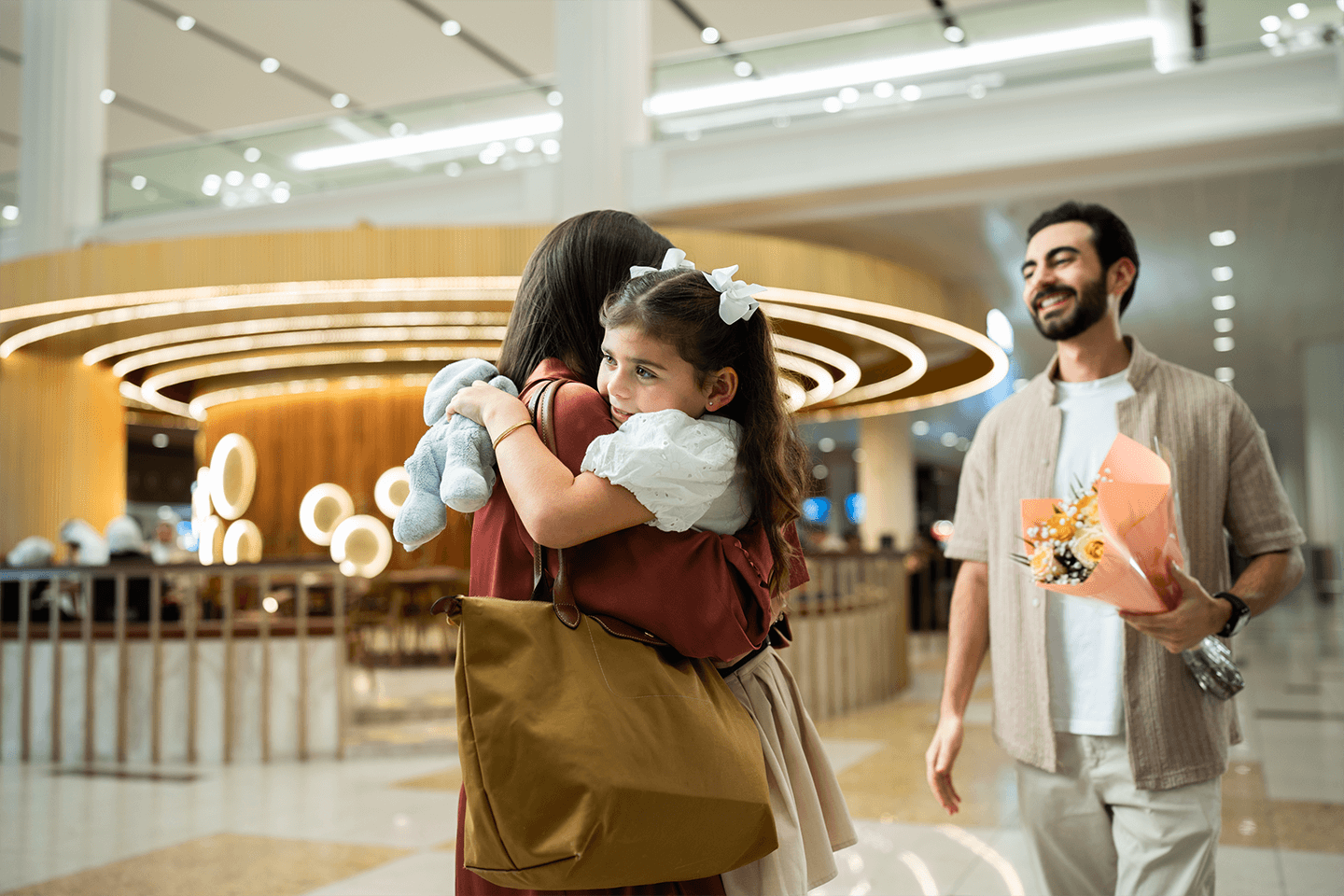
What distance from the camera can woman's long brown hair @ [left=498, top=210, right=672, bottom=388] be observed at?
4.43ft

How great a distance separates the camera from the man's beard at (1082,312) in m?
1.91

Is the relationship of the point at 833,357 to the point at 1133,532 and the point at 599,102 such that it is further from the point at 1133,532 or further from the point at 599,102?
the point at 1133,532

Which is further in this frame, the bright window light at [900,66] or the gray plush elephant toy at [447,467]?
the bright window light at [900,66]

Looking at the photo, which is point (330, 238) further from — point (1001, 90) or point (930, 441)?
point (930, 441)

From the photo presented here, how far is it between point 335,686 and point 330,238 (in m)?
3.30

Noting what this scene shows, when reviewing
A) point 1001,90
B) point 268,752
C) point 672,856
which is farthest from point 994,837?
point 1001,90

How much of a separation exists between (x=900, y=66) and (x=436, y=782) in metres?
6.26

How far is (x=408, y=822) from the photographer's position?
4602 mm

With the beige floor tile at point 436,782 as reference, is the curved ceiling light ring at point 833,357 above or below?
above

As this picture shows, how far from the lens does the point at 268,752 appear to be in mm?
6242

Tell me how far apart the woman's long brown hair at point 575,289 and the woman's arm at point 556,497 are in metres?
0.18

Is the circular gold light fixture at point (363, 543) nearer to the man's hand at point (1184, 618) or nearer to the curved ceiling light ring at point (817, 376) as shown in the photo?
the curved ceiling light ring at point (817, 376)

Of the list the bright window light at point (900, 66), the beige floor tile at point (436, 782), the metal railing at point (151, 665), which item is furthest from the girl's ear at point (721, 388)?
the bright window light at point (900, 66)

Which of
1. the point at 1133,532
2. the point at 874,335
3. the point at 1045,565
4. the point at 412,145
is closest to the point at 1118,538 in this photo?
the point at 1133,532
